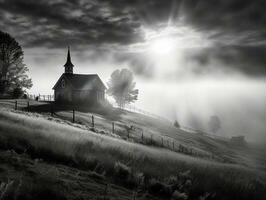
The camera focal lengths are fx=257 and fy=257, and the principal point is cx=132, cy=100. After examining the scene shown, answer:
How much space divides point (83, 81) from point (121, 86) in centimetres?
1590

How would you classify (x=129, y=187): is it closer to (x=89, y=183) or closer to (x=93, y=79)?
(x=89, y=183)

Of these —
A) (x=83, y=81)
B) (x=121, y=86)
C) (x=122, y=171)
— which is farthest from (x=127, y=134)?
(x=121, y=86)

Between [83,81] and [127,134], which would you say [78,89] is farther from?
[127,134]

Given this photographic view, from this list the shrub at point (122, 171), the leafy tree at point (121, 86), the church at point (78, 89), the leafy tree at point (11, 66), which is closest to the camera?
the shrub at point (122, 171)

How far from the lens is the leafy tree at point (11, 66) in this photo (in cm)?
5369

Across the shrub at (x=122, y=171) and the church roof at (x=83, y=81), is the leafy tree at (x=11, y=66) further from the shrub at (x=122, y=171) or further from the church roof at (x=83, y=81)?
the shrub at (x=122, y=171)

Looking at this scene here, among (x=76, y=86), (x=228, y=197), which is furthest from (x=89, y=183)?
(x=76, y=86)

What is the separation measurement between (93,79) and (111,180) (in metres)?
61.7

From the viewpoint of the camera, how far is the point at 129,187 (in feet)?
24.0

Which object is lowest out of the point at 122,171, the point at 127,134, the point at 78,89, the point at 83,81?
the point at 127,134

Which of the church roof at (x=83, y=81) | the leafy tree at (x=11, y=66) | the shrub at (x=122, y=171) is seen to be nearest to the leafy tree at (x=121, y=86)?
the church roof at (x=83, y=81)

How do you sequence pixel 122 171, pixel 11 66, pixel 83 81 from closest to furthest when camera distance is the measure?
pixel 122 171 < pixel 11 66 < pixel 83 81

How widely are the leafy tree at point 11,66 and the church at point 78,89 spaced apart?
1042 cm

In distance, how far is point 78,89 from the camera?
213ft
